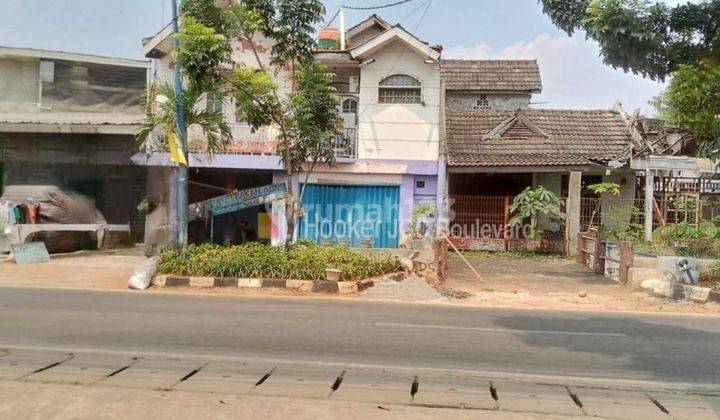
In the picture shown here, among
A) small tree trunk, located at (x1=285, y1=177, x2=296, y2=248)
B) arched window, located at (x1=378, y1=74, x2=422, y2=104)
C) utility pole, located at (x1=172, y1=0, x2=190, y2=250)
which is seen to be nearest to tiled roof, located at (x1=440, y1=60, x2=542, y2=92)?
arched window, located at (x1=378, y1=74, x2=422, y2=104)

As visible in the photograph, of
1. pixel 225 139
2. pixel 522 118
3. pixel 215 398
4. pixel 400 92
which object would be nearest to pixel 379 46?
pixel 400 92

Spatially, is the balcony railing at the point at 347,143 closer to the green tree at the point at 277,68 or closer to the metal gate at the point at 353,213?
the metal gate at the point at 353,213

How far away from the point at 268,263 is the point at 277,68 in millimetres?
4531

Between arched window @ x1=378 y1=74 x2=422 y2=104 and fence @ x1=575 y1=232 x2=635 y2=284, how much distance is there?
6831mm

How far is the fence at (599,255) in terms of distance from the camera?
13391 mm

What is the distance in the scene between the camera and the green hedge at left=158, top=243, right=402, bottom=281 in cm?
1235

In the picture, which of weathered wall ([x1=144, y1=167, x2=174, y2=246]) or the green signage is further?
weathered wall ([x1=144, y1=167, x2=174, y2=246])

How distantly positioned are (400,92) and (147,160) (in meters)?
8.36

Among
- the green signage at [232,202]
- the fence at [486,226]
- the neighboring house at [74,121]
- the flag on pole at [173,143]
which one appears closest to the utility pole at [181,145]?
the flag on pole at [173,143]

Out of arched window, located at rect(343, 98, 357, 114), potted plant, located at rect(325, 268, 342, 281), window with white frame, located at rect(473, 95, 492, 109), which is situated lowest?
potted plant, located at rect(325, 268, 342, 281)

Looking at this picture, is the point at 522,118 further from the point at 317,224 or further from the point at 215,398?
the point at 215,398

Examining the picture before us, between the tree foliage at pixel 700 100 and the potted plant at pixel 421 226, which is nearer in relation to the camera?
→ the tree foliage at pixel 700 100

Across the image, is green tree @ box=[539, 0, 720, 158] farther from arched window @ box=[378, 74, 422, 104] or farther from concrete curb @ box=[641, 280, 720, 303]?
arched window @ box=[378, 74, 422, 104]

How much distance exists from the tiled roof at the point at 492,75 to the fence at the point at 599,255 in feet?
31.9
